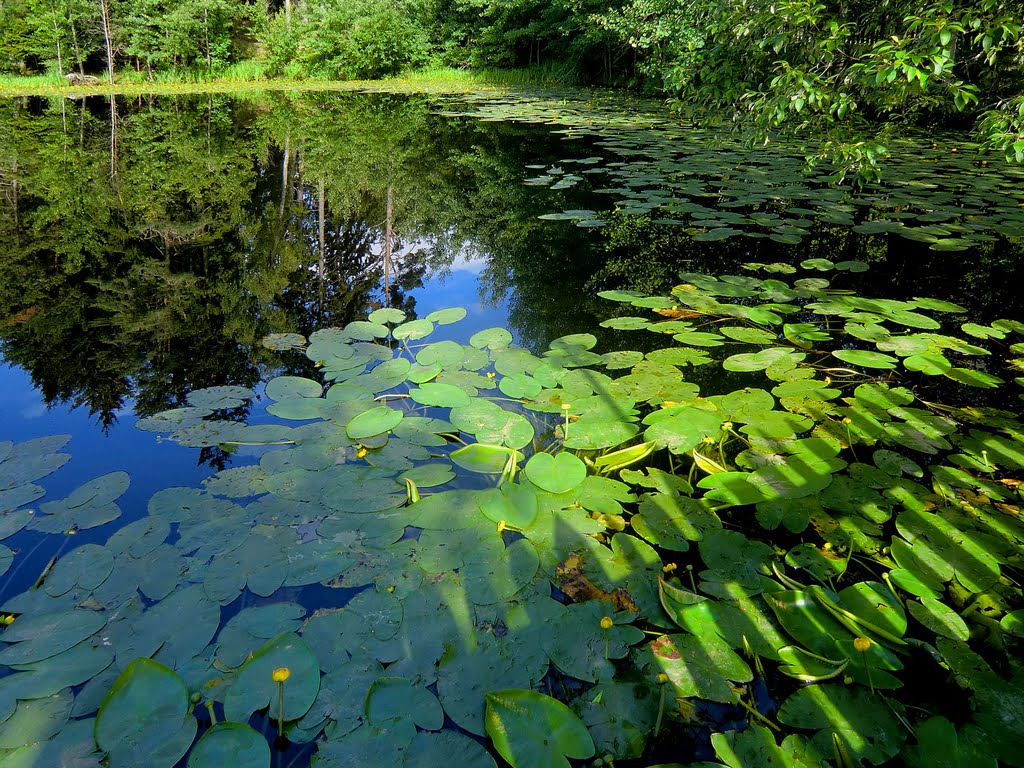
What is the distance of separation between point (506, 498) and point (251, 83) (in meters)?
17.9

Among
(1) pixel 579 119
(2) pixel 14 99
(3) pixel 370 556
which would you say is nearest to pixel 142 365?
(3) pixel 370 556

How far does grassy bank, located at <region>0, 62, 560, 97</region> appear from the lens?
12.7m

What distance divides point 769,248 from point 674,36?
8.35 meters

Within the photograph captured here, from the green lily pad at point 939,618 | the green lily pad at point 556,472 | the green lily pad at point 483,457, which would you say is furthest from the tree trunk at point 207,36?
the green lily pad at point 939,618

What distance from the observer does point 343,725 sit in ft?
2.64

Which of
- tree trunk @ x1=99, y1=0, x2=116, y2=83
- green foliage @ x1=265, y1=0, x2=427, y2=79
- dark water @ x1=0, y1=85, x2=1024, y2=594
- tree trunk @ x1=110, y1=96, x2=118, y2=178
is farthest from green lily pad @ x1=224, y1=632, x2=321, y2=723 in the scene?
tree trunk @ x1=99, y1=0, x2=116, y2=83

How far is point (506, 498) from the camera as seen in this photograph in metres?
1.29

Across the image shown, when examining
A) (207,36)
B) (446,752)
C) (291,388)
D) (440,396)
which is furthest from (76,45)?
(446,752)

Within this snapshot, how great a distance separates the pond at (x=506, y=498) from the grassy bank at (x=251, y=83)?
12851mm

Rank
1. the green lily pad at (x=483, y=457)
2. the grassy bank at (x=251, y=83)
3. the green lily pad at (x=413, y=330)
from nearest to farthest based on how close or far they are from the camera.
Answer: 1. the green lily pad at (x=483, y=457)
2. the green lily pad at (x=413, y=330)
3. the grassy bank at (x=251, y=83)

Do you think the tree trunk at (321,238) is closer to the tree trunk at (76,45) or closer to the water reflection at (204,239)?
the water reflection at (204,239)

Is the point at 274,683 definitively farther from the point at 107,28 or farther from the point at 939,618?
the point at 107,28

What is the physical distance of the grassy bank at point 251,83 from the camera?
12.7 meters

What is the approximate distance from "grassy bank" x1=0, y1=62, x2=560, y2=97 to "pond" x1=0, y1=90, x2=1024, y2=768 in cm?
1285
